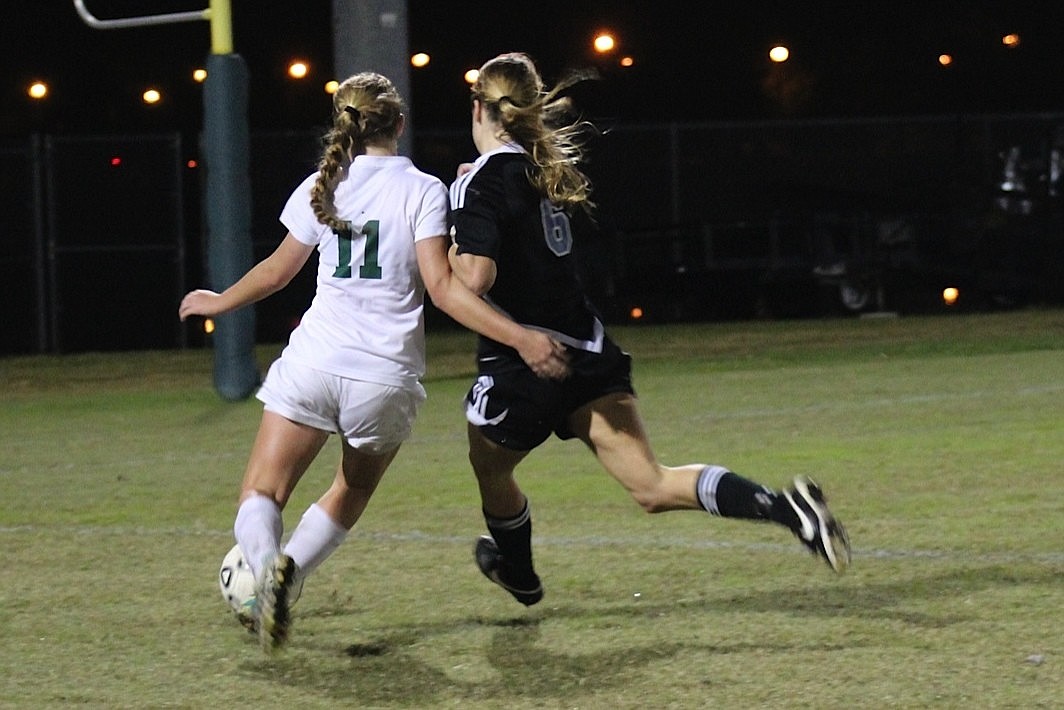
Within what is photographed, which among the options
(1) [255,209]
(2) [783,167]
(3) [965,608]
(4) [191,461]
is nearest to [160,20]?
(4) [191,461]

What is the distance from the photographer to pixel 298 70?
115 feet

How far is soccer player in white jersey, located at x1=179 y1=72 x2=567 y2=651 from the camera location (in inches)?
230

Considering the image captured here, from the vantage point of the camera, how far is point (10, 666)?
609cm

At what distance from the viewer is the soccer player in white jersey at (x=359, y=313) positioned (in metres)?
5.84

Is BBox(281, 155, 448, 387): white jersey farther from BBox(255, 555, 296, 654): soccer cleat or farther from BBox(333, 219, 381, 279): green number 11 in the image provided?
BBox(255, 555, 296, 654): soccer cleat

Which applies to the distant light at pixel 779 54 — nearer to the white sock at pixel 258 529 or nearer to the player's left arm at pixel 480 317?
the player's left arm at pixel 480 317

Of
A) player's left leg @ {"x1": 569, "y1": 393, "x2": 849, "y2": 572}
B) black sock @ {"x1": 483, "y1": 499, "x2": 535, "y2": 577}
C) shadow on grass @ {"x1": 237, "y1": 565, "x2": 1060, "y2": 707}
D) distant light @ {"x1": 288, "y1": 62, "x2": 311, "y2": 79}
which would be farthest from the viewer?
distant light @ {"x1": 288, "y1": 62, "x2": 311, "y2": 79}

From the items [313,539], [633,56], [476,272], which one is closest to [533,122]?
[476,272]

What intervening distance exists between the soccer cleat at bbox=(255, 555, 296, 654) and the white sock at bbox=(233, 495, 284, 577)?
116 mm

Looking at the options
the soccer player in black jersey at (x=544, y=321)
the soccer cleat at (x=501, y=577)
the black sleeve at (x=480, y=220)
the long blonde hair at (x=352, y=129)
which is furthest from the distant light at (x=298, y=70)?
the black sleeve at (x=480, y=220)

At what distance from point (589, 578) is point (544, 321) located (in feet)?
5.30

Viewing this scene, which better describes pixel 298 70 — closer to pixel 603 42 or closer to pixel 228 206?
pixel 603 42

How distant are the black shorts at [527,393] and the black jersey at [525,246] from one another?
7cm

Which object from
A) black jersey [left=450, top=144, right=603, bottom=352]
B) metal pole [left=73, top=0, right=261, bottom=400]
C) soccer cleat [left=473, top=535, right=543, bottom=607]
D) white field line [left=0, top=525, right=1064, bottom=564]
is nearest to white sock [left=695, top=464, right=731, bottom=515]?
black jersey [left=450, top=144, right=603, bottom=352]
